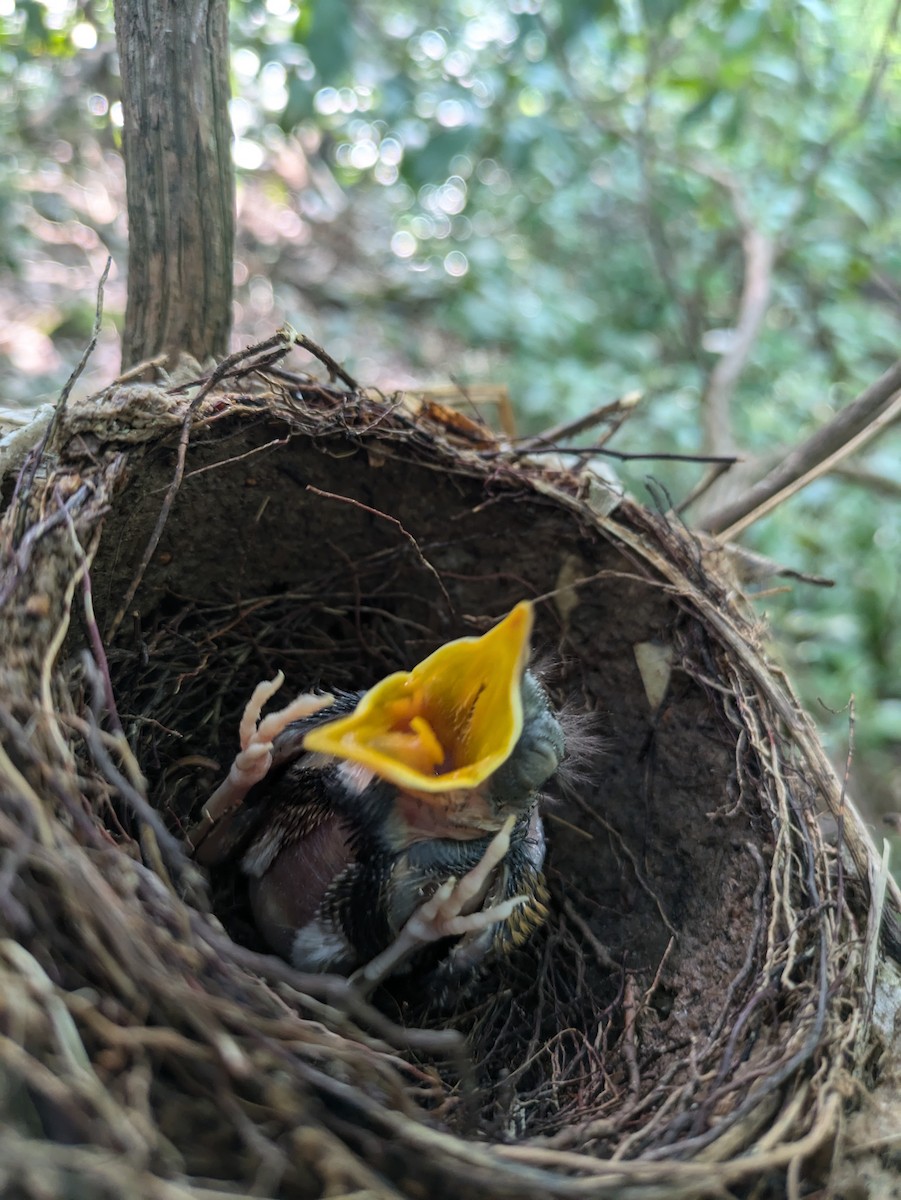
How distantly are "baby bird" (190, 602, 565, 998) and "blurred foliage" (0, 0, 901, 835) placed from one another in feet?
3.77

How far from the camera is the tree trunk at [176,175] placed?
1.02 m

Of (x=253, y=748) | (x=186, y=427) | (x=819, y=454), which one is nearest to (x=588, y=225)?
(x=819, y=454)

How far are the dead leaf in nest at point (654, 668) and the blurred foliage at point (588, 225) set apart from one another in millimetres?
775

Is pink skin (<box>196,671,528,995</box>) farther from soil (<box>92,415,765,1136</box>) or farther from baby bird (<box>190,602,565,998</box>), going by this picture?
soil (<box>92,415,765,1136</box>)

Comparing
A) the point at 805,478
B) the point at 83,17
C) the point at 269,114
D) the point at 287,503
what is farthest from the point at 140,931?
the point at 269,114

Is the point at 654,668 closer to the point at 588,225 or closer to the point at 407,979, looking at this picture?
the point at 407,979

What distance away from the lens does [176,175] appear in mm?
1067

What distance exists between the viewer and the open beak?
0.87 metres

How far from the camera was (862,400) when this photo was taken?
1.30 meters

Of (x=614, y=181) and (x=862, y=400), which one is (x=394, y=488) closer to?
(x=862, y=400)

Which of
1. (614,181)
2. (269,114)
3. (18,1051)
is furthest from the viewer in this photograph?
(614,181)

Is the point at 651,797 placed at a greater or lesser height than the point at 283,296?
lesser

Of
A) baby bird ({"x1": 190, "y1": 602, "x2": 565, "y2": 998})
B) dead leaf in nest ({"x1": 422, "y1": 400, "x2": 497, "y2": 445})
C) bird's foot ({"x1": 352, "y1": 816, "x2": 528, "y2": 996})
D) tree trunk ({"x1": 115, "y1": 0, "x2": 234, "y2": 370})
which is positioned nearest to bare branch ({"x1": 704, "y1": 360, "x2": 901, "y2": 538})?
dead leaf in nest ({"x1": 422, "y1": 400, "x2": 497, "y2": 445})

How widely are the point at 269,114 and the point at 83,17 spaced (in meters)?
1.50
